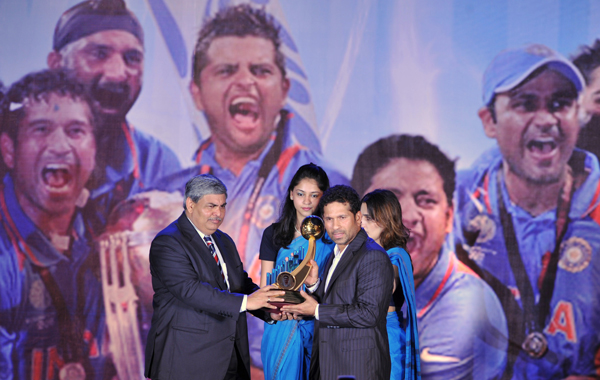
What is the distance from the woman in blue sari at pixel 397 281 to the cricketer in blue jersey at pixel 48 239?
110 inches

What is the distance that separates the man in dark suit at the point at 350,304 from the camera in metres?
2.42

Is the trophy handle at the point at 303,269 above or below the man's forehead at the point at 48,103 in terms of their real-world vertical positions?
below

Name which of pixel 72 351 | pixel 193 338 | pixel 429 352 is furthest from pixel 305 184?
pixel 72 351

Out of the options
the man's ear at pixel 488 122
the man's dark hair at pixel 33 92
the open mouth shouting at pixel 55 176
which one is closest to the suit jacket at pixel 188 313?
the open mouth shouting at pixel 55 176

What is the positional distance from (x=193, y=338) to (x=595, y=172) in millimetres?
3952

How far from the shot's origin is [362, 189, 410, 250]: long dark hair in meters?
3.17

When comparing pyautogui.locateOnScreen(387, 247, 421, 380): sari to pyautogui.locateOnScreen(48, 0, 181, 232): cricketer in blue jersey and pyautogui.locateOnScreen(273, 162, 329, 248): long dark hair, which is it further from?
pyautogui.locateOnScreen(48, 0, 181, 232): cricketer in blue jersey

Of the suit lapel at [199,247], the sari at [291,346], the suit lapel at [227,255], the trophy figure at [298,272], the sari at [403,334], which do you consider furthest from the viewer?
the sari at [403,334]

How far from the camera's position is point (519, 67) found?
5090mm

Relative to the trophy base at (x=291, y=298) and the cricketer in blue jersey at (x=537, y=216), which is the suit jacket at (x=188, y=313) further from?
the cricketer in blue jersey at (x=537, y=216)

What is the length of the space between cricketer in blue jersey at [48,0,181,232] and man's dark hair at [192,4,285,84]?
0.50 m

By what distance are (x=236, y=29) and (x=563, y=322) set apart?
12.3ft

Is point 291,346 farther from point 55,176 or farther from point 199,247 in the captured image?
point 55,176

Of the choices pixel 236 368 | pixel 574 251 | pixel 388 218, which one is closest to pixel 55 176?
pixel 236 368
